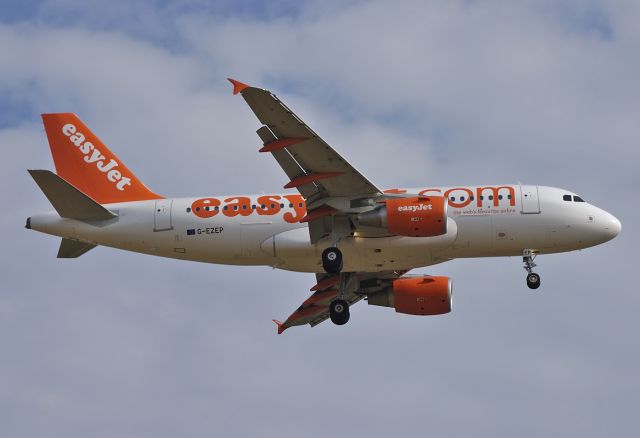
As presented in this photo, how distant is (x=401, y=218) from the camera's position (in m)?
56.8

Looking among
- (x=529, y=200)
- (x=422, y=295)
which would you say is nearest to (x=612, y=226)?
(x=529, y=200)

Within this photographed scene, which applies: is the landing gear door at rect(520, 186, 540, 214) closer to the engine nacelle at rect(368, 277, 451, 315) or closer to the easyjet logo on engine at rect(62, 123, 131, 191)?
the engine nacelle at rect(368, 277, 451, 315)

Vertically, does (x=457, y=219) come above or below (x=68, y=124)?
below

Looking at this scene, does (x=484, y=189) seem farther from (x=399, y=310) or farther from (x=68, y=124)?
(x=68, y=124)

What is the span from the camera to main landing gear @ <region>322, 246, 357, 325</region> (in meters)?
58.2

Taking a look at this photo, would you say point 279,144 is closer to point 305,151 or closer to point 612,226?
point 305,151

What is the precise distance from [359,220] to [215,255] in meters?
7.29

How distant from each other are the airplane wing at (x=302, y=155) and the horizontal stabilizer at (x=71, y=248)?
1133cm

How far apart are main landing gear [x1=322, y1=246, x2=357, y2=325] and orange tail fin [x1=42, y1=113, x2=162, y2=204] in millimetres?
9823

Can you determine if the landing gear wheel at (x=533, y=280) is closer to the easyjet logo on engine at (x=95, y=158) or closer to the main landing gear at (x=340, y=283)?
the main landing gear at (x=340, y=283)

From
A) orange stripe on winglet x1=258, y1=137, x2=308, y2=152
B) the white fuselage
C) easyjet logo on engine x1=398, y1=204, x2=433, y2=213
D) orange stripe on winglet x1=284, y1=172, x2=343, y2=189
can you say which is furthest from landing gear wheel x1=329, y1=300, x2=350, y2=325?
orange stripe on winglet x1=258, y1=137, x2=308, y2=152

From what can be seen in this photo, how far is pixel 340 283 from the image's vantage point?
210 ft

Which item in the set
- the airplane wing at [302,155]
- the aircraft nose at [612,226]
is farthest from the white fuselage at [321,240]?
the airplane wing at [302,155]

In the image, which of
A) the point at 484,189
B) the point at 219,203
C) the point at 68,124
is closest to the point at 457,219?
the point at 484,189
